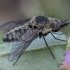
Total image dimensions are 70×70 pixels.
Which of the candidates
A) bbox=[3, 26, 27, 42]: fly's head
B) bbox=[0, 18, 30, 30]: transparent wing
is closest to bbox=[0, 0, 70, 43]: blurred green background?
bbox=[0, 18, 30, 30]: transparent wing

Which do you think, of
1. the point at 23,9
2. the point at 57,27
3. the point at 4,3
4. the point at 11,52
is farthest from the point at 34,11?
the point at 11,52

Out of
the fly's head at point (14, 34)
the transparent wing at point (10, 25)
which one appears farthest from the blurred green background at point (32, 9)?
the fly's head at point (14, 34)

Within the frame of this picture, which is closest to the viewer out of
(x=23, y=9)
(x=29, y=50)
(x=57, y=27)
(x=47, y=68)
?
(x=47, y=68)

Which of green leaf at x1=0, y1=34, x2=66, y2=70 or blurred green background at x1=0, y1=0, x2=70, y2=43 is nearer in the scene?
green leaf at x1=0, y1=34, x2=66, y2=70

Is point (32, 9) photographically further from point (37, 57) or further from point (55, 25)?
point (37, 57)

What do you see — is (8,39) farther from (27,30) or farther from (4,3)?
(4,3)

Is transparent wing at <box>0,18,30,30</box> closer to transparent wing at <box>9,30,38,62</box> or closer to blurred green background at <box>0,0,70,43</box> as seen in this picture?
transparent wing at <box>9,30,38,62</box>
